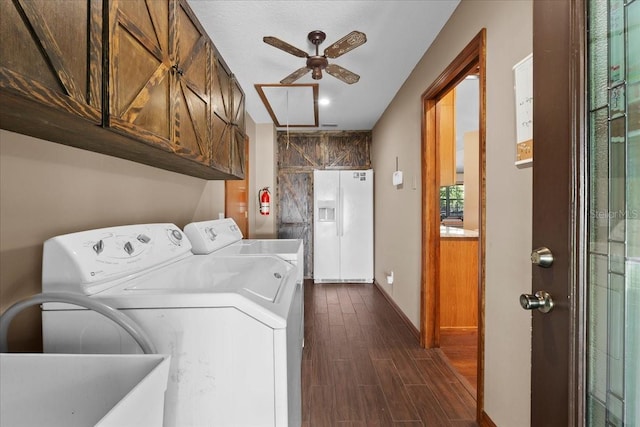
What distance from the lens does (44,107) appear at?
28.5 inches

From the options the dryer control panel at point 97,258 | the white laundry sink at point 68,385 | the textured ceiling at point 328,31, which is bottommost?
the white laundry sink at point 68,385

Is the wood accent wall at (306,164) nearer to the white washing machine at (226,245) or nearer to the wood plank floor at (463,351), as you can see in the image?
the white washing machine at (226,245)

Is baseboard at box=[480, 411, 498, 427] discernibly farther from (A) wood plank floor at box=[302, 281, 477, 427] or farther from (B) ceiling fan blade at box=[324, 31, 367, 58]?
(B) ceiling fan blade at box=[324, 31, 367, 58]

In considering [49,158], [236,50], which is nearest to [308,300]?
[236,50]

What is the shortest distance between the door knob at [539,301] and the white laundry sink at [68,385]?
0.94 m

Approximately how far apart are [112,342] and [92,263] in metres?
0.27

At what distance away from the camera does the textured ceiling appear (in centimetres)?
189

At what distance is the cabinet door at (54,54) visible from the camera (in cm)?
62

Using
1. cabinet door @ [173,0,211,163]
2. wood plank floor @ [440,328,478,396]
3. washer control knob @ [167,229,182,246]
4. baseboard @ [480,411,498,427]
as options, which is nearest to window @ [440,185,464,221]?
wood plank floor @ [440,328,478,396]

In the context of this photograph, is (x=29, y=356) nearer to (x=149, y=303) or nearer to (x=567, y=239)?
(x=149, y=303)

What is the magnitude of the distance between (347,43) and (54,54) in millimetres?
1675

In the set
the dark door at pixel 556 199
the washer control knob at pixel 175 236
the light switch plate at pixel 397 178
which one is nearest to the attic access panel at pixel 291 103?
the light switch plate at pixel 397 178

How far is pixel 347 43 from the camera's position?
6.49 ft

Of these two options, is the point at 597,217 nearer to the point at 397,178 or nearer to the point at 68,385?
the point at 68,385
